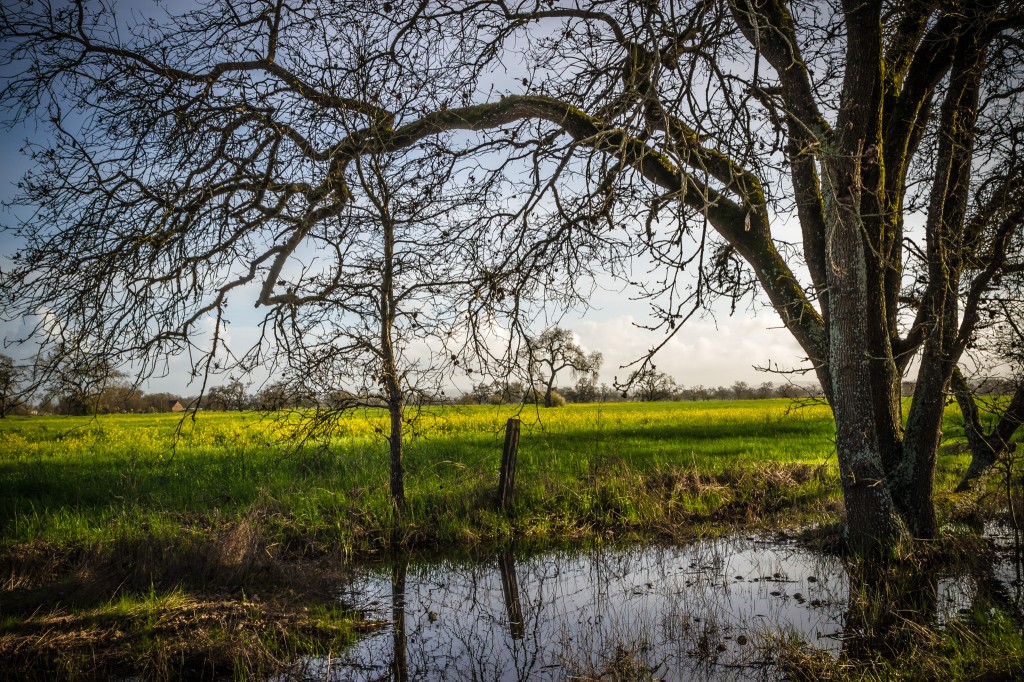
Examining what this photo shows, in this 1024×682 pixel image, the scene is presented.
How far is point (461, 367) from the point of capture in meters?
6.75

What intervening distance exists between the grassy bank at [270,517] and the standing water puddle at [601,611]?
0.68m

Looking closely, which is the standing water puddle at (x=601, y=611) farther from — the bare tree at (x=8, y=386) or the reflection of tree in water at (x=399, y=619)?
the bare tree at (x=8, y=386)

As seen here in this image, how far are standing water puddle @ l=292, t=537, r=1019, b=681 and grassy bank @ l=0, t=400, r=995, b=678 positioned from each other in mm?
685

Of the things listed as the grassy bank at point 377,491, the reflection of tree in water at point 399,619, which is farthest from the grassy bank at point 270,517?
the reflection of tree in water at point 399,619

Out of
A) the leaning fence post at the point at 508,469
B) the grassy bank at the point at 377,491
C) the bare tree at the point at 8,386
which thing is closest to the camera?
the bare tree at the point at 8,386

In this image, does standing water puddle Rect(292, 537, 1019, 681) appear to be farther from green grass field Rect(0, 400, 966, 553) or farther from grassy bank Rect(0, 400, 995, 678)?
green grass field Rect(0, 400, 966, 553)

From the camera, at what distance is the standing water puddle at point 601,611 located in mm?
5168

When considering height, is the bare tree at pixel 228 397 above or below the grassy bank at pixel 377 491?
above

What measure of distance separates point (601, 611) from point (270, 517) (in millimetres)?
4940

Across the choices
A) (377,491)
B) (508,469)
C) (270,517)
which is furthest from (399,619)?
(508,469)

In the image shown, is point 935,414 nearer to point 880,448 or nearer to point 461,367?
point 880,448

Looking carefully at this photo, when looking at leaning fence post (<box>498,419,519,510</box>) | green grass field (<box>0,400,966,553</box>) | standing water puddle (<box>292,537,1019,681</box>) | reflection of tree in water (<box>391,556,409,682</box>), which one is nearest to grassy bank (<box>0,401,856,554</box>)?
green grass field (<box>0,400,966,553</box>)

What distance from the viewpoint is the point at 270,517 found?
8945 millimetres

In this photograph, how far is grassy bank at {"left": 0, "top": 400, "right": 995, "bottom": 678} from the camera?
5.63m
